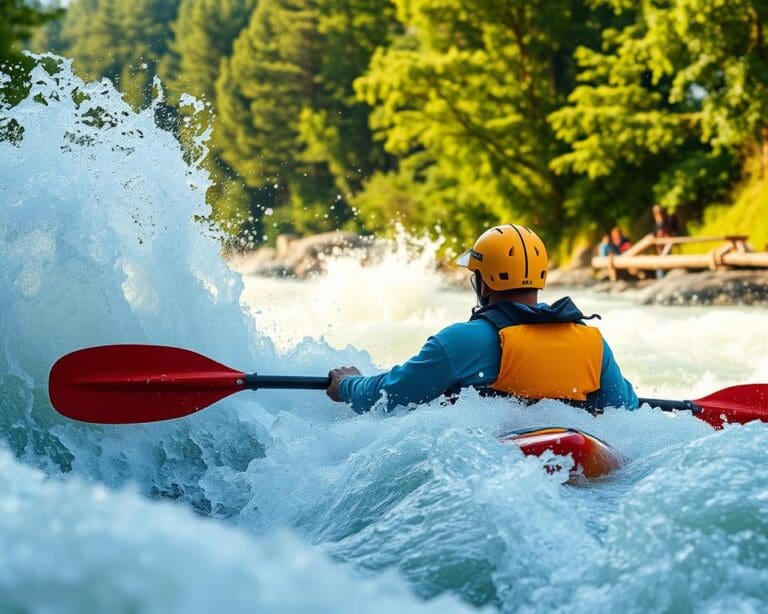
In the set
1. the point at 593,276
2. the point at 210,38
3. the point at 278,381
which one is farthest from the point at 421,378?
the point at 210,38

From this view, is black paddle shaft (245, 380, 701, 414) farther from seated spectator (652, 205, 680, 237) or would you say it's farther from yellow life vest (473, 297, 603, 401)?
seated spectator (652, 205, 680, 237)

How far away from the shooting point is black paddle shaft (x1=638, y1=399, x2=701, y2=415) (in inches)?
176

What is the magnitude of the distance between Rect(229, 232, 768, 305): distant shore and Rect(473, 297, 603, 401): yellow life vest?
9.42ft

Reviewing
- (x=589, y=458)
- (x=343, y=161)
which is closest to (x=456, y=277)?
(x=343, y=161)

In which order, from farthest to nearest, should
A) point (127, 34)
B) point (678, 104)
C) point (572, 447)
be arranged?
point (127, 34) → point (678, 104) → point (572, 447)

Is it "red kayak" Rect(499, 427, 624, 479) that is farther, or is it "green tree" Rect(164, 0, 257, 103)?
"green tree" Rect(164, 0, 257, 103)

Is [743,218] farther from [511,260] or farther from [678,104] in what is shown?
[511,260]

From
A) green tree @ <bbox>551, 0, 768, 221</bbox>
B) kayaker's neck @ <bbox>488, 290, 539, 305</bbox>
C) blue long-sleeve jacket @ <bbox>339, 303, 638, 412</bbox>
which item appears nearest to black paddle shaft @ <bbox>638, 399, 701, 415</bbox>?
blue long-sleeve jacket @ <bbox>339, 303, 638, 412</bbox>

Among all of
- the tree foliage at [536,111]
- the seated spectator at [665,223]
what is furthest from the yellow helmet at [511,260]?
the seated spectator at [665,223]

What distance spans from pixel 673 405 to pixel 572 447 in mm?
1483

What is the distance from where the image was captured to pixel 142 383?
417cm

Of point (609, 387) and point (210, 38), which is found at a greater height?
point (210, 38)

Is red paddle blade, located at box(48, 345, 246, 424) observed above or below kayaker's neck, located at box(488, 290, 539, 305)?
below

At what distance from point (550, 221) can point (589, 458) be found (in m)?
19.5
